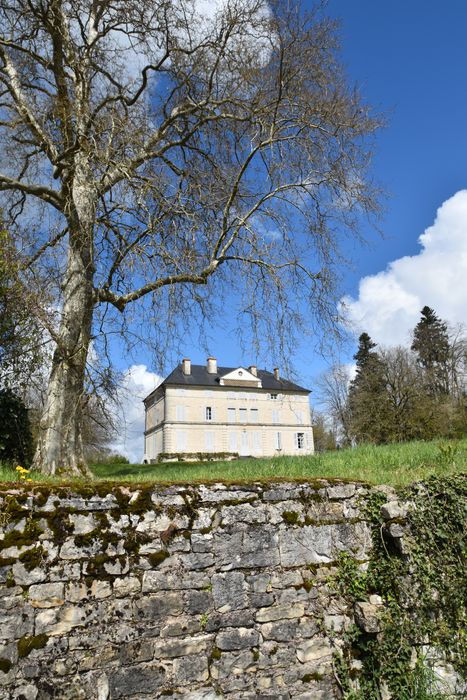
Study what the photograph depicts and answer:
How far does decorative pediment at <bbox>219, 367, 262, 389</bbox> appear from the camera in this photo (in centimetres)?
4319

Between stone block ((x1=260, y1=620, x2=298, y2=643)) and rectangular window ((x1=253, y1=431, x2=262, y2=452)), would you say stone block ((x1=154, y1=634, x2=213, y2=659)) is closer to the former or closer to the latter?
stone block ((x1=260, y1=620, x2=298, y2=643))

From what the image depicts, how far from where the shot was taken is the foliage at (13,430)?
798 centimetres

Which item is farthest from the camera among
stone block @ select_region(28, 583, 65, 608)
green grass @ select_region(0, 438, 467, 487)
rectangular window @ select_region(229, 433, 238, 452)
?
rectangular window @ select_region(229, 433, 238, 452)

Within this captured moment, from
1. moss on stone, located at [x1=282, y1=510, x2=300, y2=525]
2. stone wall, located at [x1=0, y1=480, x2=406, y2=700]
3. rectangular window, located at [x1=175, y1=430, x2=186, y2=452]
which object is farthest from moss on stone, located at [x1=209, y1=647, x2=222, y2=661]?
rectangular window, located at [x1=175, y1=430, x2=186, y2=452]

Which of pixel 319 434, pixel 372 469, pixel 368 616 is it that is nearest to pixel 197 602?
pixel 368 616

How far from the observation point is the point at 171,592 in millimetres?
3658

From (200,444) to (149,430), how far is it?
21.3 feet

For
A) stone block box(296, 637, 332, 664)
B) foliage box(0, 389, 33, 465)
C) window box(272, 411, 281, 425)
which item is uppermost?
window box(272, 411, 281, 425)

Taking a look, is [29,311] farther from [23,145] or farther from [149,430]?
[149,430]

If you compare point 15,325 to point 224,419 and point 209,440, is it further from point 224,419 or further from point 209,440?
point 224,419

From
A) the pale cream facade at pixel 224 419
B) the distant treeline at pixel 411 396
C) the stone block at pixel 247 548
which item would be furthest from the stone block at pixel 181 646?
the pale cream facade at pixel 224 419

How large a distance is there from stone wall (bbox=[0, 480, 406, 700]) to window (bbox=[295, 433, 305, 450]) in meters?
40.9

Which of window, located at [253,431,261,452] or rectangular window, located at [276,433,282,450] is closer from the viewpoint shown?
A: window, located at [253,431,261,452]

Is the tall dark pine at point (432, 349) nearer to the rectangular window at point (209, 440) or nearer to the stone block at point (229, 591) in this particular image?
the rectangular window at point (209, 440)
